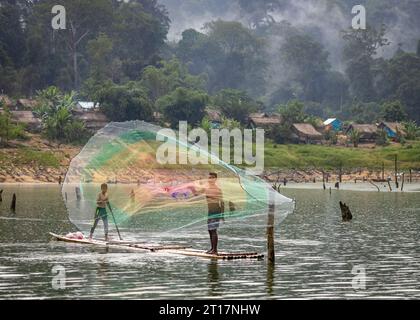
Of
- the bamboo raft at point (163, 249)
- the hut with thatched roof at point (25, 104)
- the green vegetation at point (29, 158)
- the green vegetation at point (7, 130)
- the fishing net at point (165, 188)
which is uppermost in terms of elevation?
the hut with thatched roof at point (25, 104)

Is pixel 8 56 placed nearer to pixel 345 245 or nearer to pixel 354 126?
pixel 354 126

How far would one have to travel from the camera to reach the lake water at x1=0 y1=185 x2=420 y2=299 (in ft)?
92.3

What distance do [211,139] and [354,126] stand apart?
993 inches

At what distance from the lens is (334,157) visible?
391 feet

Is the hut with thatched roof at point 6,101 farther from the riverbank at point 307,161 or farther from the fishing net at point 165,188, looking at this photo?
the fishing net at point 165,188

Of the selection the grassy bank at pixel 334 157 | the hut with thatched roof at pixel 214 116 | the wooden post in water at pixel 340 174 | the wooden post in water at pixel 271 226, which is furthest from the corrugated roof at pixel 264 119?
the wooden post in water at pixel 271 226

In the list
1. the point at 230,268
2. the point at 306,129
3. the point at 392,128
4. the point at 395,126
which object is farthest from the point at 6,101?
the point at 230,268

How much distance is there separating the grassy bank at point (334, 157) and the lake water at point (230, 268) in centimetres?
6378

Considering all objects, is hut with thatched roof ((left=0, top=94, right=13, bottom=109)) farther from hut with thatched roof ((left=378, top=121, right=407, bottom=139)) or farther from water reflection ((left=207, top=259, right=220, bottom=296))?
water reflection ((left=207, top=259, right=220, bottom=296))

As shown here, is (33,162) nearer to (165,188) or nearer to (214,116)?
(214,116)

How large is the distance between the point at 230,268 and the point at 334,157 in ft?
289

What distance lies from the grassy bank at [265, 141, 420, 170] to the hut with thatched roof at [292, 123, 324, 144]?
3.55m

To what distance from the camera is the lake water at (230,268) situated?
1108 inches

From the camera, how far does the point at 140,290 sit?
28.1 m
